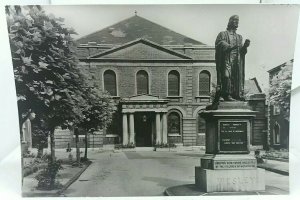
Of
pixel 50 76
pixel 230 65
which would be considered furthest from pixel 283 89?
pixel 50 76

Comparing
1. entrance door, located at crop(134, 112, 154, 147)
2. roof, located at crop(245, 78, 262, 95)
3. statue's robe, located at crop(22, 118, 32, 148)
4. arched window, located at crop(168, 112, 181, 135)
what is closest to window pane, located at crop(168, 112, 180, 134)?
arched window, located at crop(168, 112, 181, 135)

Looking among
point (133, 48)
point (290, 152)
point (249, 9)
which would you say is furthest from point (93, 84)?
point (290, 152)

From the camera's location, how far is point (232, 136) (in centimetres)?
304

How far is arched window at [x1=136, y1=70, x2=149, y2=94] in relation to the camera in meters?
3.02

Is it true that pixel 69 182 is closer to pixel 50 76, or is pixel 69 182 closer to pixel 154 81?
pixel 50 76

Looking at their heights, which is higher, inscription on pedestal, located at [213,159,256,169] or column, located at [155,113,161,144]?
column, located at [155,113,161,144]

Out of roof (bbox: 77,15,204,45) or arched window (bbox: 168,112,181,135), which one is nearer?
roof (bbox: 77,15,204,45)

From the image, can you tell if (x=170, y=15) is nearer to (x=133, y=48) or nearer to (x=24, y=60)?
(x=133, y=48)

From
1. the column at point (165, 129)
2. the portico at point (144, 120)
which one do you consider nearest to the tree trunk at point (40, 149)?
the portico at point (144, 120)

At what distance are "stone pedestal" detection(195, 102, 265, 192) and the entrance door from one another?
1.09ft

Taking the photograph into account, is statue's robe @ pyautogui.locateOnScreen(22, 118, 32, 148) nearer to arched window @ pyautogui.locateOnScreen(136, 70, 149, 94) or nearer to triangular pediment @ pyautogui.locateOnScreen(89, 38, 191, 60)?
triangular pediment @ pyautogui.locateOnScreen(89, 38, 191, 60)

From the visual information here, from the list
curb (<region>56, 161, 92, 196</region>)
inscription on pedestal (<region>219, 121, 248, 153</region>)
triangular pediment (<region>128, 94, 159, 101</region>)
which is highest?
triangular pediment (<region>128, 94, 159, 101</region>)

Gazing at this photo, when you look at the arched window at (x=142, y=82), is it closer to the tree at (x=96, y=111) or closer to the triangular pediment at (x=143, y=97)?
the triangular pediment at (x=143, y=97)

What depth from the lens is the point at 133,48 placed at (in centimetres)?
294
